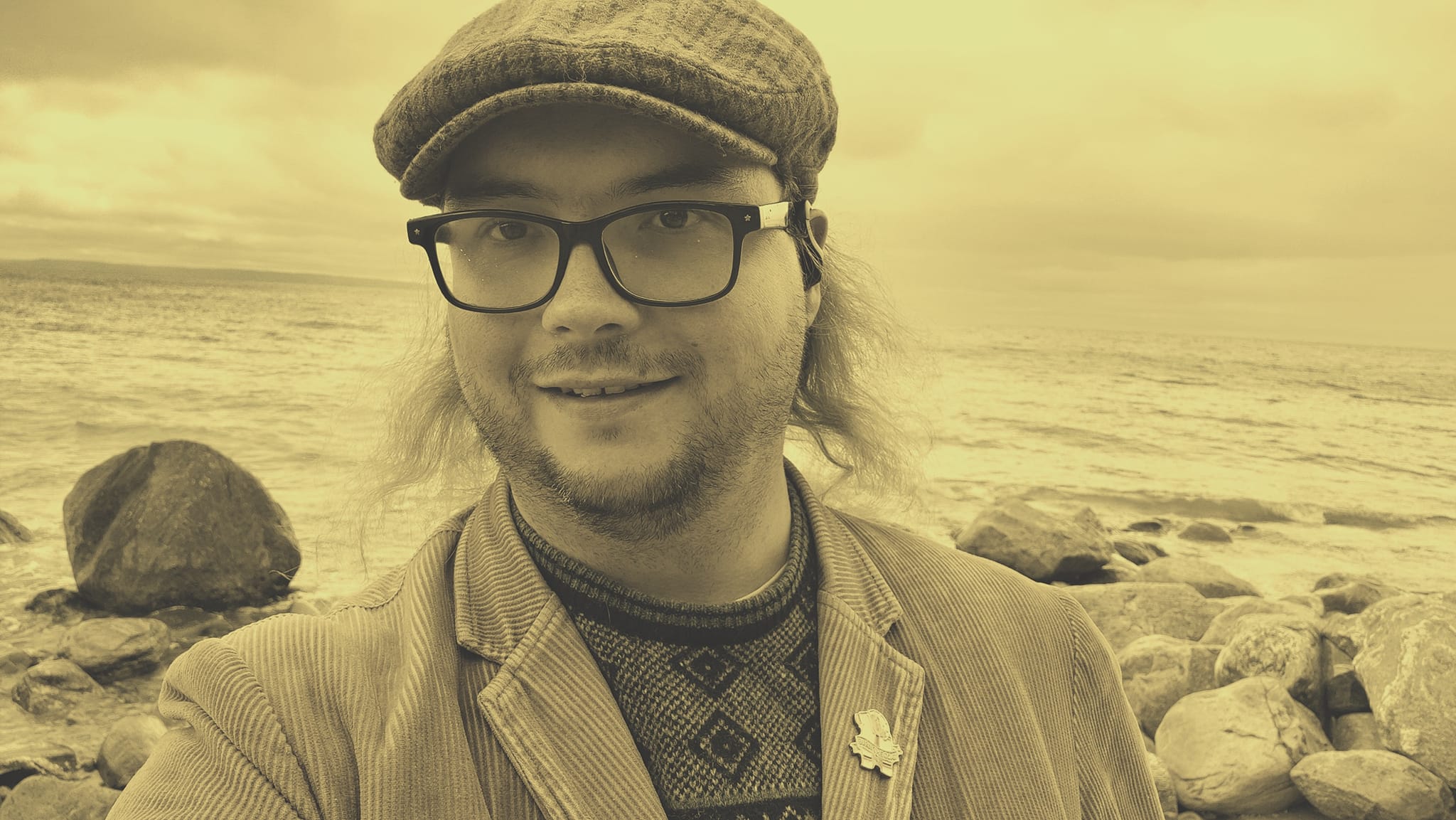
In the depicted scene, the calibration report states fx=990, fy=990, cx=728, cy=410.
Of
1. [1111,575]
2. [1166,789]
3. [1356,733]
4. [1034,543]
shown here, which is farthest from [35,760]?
[1111,575]

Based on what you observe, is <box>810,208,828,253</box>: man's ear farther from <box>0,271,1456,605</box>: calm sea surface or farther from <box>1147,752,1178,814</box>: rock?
<box>1147,752,1178,814</box>: rock

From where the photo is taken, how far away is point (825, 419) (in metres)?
2.59

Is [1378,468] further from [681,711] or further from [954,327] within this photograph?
[954,327]

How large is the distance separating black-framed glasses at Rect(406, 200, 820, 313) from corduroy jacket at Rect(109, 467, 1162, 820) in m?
0.39

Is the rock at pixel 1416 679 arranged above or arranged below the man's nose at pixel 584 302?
below

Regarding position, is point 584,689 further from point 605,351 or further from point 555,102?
point 555,102

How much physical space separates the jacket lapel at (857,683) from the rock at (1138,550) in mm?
8399

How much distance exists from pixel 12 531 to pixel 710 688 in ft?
28.3

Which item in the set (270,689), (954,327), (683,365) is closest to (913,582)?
(683,365)

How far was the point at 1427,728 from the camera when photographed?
4152 millimetres

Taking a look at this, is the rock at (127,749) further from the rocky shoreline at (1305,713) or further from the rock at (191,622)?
the rocky shoreline at (1305,713)

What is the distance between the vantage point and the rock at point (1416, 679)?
13.5 ft

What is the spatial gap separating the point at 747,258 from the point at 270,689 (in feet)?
3.26

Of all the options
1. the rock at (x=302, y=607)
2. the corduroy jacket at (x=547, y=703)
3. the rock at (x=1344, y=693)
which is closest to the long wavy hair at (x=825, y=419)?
the corduroy jacket at (x=547, y=703)
